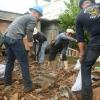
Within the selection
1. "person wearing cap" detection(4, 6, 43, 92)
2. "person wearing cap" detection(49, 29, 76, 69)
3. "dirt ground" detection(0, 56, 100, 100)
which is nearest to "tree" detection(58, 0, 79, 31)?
"person wearing cap" detection(49, 29, 76, 69)

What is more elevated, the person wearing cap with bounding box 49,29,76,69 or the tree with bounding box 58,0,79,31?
the tree with bounding box 58,0,79,31

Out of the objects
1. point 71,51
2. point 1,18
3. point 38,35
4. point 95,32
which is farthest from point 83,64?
point 1,18

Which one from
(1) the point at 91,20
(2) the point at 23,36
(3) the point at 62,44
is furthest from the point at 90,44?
(3) the point at 62,44

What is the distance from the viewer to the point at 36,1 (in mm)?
22141

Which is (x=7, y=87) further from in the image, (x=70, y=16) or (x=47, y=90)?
(x=70, y=16)

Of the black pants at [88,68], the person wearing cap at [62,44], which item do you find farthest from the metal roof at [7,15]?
the black pants at [88,68]

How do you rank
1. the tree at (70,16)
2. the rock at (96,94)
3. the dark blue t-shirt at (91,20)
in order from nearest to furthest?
the dark blue t-shirt at (91,20) < the rock at (96,94) < the tree at (70,16)

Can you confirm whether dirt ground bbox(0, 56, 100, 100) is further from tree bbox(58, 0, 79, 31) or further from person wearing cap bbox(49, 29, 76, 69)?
tree bbox(58, 0, 79, 31)

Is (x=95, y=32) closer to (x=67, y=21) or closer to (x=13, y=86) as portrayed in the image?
(x=13, y=86)

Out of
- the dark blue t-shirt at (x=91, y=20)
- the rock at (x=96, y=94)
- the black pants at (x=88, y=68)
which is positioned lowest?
the rock at (x=96, y=94)

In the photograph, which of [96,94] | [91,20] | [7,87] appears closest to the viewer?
[91,20]

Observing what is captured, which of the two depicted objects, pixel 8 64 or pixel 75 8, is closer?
pixel 8 64

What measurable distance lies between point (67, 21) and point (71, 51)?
82.2 inches

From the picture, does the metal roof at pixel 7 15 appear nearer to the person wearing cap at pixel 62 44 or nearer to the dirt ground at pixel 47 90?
the person wearing cap at pixel 62 44
